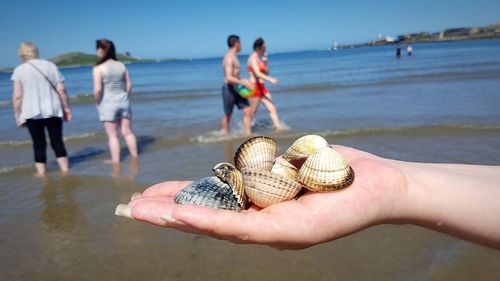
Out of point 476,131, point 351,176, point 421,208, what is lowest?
point 476,131

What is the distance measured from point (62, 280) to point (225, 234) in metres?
2.48

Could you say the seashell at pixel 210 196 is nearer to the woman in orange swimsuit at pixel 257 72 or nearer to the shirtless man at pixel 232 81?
the shirtless man at pixel 232 81

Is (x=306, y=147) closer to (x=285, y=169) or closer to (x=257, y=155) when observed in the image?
(x=285, y=169)

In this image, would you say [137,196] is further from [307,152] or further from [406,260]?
[406,260]

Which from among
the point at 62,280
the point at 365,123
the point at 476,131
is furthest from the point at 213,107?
the point at 62,280

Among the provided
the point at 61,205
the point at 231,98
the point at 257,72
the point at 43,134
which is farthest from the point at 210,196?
the point at 257,72

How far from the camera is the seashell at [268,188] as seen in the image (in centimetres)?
206

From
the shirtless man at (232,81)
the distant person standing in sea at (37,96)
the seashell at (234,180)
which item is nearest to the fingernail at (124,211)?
the seashell at (234,180)

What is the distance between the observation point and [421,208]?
2.04 m

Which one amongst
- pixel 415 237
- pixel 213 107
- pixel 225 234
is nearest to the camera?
pixel 225 234

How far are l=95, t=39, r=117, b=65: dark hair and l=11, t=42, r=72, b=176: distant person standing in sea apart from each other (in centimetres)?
83

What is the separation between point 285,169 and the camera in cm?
246

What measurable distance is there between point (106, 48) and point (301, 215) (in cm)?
610

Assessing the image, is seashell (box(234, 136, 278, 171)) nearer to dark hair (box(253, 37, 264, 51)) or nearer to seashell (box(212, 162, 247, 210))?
seashell (box(212, 162, 247, 210))
